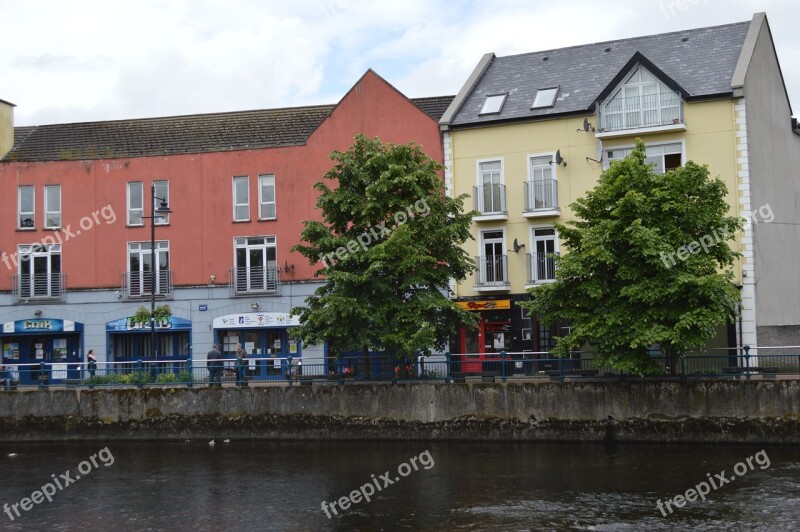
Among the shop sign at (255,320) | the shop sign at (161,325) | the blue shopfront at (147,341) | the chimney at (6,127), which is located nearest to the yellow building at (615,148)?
the shop sign at (255,320)

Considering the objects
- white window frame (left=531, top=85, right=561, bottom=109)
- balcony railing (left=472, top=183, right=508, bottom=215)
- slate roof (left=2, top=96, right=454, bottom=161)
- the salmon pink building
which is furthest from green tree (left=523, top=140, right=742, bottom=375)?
slate roof (left=2, top=96, right=454, bottom=161)

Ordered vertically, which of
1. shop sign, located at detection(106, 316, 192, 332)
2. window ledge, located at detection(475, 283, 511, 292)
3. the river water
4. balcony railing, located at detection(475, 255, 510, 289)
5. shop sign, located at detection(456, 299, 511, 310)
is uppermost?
balcony railing, located at detection(475, 255, 510, 289)

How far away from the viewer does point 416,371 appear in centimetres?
3123

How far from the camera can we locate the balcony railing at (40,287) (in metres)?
42.3

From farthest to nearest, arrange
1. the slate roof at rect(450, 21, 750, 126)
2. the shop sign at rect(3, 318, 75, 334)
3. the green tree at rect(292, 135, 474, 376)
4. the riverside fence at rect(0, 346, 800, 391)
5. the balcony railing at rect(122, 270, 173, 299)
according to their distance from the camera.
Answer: the shop sign at rect(3, 318, 75, 334)
the balcony railing at rect(122, 270, 173, 299)
the slate roof at rect(450, 21, 750, 126)
the green tree at rect(292, 135, 474, 376)
the riverside fence at rect(0, 346, 800, 391)

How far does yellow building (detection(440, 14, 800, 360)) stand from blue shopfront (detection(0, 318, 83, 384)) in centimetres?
1683

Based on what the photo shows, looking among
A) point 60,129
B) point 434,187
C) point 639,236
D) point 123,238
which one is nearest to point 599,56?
point 434,187

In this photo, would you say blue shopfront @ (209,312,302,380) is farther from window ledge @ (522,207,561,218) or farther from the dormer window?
the dormer window

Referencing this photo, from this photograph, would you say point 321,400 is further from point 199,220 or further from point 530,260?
point 199,220

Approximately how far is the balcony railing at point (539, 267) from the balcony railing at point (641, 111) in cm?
527

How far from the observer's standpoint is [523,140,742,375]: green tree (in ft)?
89.0

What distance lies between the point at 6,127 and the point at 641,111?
92.5 feet

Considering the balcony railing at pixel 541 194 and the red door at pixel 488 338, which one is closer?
the balcony railing at pixel 541 194

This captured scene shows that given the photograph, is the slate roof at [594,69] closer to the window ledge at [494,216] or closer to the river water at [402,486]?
the window ledge at [494,216]
